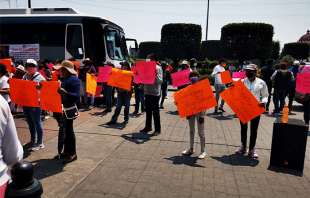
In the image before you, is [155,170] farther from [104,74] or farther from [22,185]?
[104,74]

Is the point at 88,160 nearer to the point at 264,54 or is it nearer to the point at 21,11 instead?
the point at 21,11

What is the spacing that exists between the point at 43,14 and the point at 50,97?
980cm

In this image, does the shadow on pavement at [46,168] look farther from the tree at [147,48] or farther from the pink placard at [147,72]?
the tree at [147,48]

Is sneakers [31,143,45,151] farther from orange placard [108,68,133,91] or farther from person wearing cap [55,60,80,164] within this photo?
orange placard [108,68,133,91]

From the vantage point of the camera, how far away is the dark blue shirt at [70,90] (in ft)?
19.6

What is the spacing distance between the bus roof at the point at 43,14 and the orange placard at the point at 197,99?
8703 millimetres

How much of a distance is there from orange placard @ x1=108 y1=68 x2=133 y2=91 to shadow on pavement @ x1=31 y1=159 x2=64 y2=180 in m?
3.70

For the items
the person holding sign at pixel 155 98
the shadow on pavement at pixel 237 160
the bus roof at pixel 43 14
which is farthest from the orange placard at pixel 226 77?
the bus roof at pixel 43 14

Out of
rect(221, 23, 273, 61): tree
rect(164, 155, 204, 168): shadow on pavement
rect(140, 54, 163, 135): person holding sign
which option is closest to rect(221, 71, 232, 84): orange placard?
rect(140, 54, 163, 135): person holding sign

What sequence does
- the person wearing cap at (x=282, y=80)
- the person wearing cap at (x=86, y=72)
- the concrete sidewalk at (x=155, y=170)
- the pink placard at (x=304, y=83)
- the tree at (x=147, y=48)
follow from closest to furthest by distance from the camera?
the concrete sidewalk at (x=155, y=170) < the pink placard at (x=304, y=83) < the person wearing cap at (x=282, y=80) < the person wearing cap at (x=86, y=72) < the tree at (x=147, y=48)

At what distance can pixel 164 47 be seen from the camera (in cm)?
3575

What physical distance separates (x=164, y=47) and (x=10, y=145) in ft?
111

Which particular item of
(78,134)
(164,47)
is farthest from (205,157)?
A: (164,47)

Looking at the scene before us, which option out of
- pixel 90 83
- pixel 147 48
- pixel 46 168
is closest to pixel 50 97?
pixel 46 168
